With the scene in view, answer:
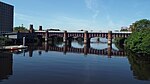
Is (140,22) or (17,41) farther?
(140,22)

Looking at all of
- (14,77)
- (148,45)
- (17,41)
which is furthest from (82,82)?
(17,41)

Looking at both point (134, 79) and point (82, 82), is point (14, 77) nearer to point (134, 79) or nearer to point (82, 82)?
point (82, 82)

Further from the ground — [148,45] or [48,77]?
[148,45]

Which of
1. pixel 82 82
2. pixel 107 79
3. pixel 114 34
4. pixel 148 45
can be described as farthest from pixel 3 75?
pixel 114 34

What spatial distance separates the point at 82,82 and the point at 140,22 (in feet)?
470

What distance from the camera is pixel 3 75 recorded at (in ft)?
150

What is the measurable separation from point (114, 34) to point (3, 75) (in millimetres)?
136888

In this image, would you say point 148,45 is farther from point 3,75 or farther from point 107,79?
point 3,75

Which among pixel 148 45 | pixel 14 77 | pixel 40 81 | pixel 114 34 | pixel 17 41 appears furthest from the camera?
pixel 114 34

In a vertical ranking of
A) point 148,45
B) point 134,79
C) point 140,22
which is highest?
point 140,22

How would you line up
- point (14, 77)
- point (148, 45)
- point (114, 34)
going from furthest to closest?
point (114, 34) < point (148, 45) < point (14, 77)

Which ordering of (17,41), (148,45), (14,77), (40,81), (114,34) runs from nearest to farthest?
1. (40,81)
2. (14,77)
3. (148,45)
4. (17,41)
5. (114,34)

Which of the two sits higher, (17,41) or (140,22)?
(140,22)

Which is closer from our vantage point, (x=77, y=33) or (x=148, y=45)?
(x=148, y=45)
